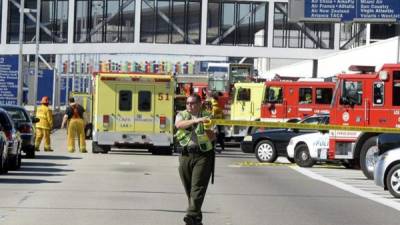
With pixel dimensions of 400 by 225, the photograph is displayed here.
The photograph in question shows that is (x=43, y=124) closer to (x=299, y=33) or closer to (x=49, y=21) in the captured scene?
(x=49, y=21)

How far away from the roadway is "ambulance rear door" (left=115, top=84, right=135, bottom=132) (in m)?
3.72

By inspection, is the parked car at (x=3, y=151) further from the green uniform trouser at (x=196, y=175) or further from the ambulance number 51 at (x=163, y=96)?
the ambulance number 51 at (x=163, y=96)

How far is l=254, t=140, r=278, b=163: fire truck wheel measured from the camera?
90.8ft

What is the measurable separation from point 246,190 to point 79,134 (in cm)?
1307

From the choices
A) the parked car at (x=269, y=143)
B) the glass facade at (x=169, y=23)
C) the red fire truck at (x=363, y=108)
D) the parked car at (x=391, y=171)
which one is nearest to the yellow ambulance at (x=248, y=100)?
the parked car at (x=269, y=143)

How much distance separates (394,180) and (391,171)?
7.2 inches

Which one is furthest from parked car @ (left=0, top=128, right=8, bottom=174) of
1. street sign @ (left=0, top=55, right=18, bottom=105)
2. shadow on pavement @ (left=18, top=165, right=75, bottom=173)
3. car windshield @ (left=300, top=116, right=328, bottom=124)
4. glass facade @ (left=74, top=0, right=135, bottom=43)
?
glass facade @ (left=74, top=0, right=135, bottom=43)

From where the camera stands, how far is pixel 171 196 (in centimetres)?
1623

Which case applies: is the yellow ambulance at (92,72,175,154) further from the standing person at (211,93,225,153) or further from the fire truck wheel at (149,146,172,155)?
the standing person at (211,93,225,153)

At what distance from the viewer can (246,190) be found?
17906 millimetres

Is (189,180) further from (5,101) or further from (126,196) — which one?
(5,101)

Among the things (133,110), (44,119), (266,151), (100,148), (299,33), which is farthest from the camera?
(299,33)

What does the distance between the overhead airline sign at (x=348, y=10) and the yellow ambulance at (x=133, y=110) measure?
10165mm

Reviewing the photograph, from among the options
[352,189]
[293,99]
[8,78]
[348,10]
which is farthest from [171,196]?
[8,78]
